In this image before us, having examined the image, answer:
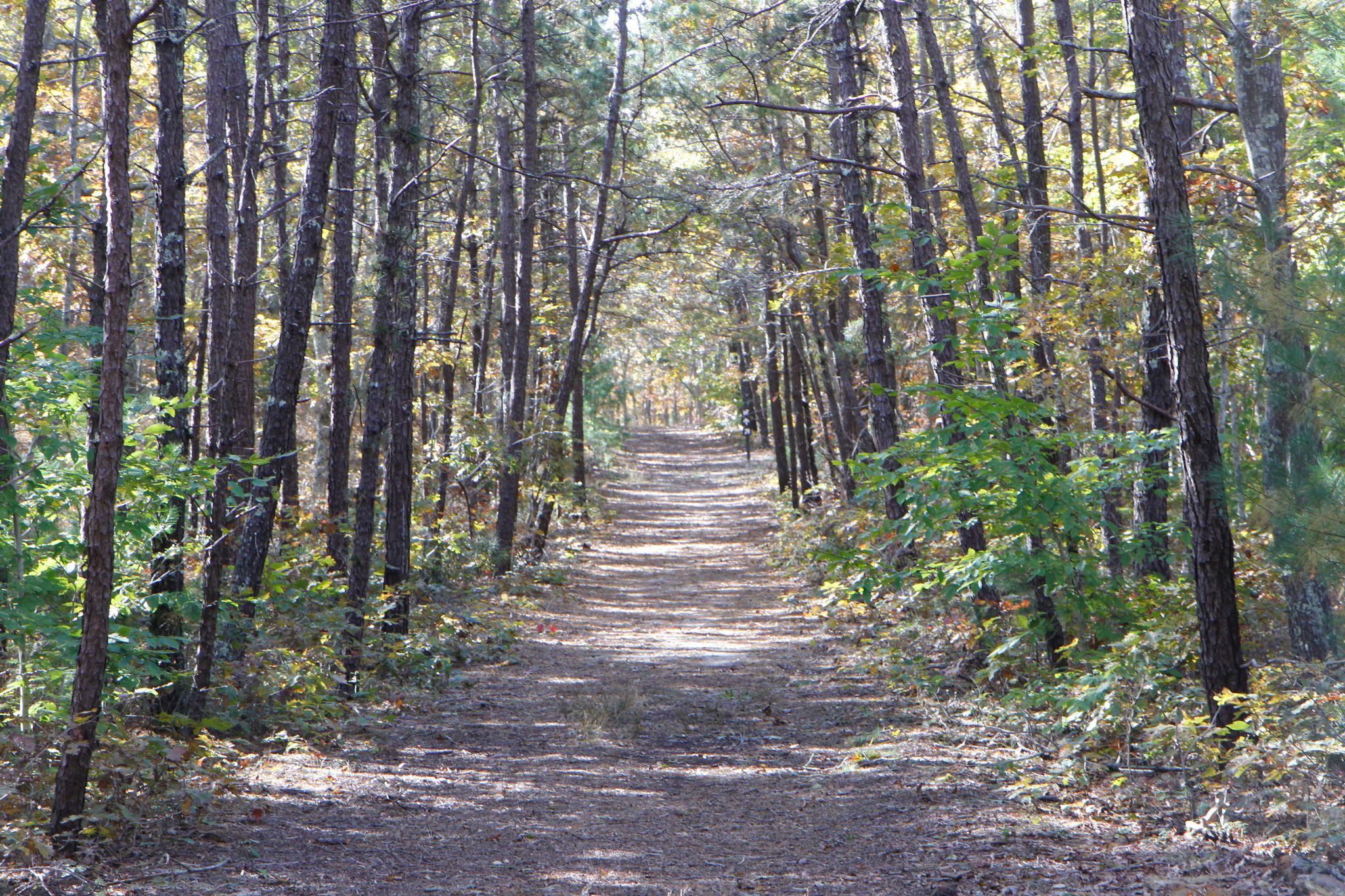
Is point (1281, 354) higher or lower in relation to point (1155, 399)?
higher

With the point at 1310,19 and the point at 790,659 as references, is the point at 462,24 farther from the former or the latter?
the point at 1310,19

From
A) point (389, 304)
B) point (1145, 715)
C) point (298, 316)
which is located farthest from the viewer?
point (389, 304)

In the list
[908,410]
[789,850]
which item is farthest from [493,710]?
[908,410]

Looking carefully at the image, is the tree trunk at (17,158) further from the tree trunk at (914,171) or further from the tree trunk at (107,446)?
the tree trunk at (914,171)

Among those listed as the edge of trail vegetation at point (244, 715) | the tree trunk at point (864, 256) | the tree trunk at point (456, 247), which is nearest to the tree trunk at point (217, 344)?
the edge of trail vegetation at point (244, 715)

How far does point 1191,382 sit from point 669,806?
4271 millimetres

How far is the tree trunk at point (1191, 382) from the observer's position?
18.8 feet

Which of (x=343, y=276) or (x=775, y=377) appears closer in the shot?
(x=343, y=276)

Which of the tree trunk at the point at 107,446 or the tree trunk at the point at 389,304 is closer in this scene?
the tree trunk at the point at 107,446

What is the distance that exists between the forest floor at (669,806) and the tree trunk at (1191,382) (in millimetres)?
1250

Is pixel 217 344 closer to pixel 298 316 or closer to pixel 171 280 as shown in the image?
pixel 298 316

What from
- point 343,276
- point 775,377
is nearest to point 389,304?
point 343,276

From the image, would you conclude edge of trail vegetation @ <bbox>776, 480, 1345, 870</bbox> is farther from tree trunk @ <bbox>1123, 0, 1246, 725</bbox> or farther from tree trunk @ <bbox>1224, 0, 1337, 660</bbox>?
tree trunk @ <bbox>1224, 0, 1337, 660</bbox>

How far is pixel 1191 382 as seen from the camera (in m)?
5.79
